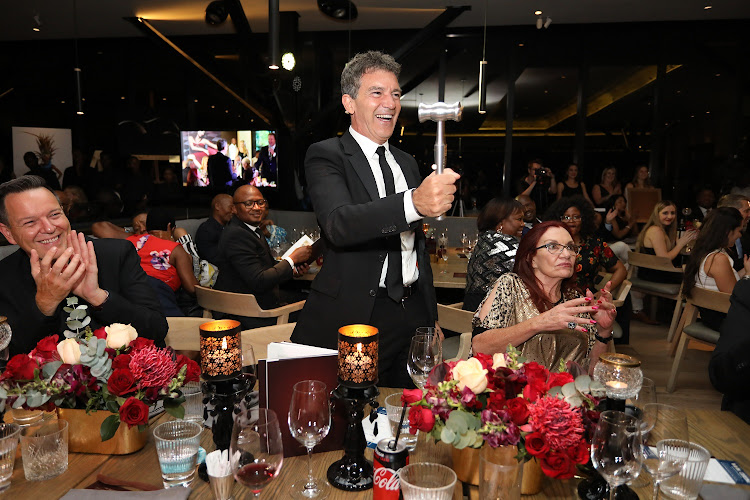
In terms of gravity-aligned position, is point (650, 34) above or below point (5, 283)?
above

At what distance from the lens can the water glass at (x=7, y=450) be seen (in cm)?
122

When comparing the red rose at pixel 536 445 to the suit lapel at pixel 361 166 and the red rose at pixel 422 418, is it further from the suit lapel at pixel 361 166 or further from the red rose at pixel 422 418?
the suit lapel at pixel 361 166

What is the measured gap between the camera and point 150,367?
1.34m

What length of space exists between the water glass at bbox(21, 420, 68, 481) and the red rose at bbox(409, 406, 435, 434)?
2.68 ft

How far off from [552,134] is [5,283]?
7.72 meters

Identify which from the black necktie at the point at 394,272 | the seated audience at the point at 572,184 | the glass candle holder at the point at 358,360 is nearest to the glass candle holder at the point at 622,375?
the glass candle holder at the point at 358,360

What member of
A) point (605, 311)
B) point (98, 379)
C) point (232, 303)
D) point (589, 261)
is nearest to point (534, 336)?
point (605, 311)

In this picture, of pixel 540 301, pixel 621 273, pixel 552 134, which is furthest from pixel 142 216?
pixel 552 134

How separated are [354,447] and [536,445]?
1.37 ft

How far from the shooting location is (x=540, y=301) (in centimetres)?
229

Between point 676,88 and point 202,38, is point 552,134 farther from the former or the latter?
point 202,38

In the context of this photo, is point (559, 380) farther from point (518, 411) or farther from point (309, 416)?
point (309, 416)

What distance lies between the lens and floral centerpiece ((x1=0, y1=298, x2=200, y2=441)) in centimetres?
130

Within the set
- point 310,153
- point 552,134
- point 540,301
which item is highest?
point 552,134
